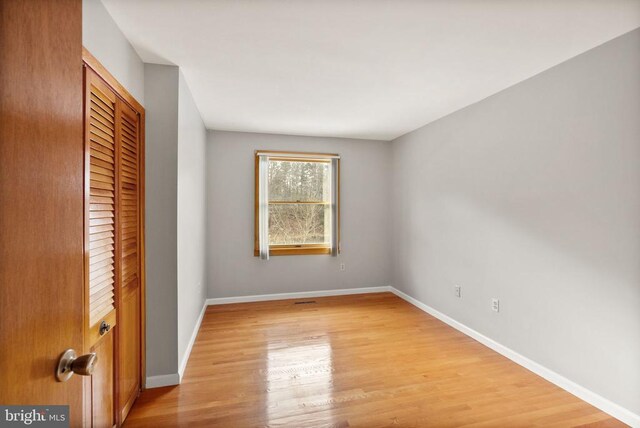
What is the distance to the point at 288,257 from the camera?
4.50 metres

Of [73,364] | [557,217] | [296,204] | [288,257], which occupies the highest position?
[296,204]

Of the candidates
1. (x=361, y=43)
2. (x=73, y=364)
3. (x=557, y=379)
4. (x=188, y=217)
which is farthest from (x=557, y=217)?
(x=188, y=217)

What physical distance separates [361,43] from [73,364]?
84.1 inches

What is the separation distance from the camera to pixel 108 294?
1.67 meters

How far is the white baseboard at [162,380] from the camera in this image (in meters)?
2.23

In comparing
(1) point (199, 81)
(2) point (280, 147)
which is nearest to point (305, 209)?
(2) point (280, 147)

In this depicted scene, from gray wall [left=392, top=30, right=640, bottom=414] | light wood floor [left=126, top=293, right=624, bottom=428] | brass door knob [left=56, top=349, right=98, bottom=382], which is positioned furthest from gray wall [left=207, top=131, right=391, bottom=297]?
brass door knob [left=56, top=349, right=98, bottom=382]

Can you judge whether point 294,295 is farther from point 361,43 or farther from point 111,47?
point 111,47

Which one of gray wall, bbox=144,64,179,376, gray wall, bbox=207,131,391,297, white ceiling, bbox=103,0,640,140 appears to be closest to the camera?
white ceiling, bbox=103,0,640,140

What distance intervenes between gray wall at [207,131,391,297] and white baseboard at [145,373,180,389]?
197 cm

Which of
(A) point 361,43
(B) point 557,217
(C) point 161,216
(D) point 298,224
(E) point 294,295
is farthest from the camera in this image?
(D) point 298,224

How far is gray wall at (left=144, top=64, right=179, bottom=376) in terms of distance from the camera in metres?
2.19

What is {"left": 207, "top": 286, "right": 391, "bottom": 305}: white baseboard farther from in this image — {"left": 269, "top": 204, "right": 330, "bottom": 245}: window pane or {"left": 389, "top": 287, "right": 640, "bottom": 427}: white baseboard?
{"left": 389, "top": 287, "right": 640, "bottom": 427}: white baseboard

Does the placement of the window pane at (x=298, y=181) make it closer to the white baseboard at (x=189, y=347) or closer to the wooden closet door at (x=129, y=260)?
the white baseboard at (x=189, y=347)
